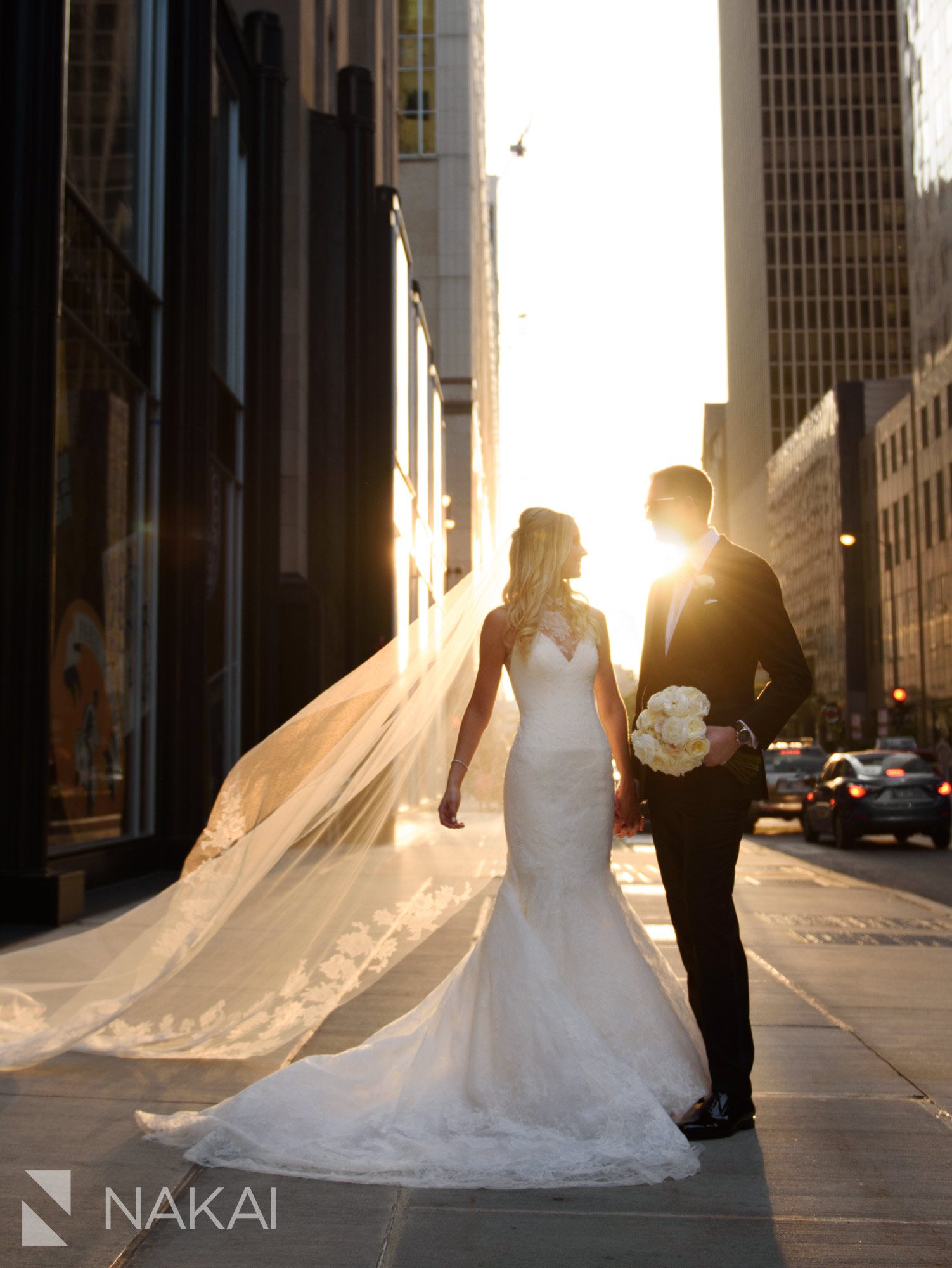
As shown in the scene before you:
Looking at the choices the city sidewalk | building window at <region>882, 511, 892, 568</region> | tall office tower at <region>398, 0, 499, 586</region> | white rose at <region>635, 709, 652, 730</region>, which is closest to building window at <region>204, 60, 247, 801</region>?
the city sidewalk

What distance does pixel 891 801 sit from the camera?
22578mm

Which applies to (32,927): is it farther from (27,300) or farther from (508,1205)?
(508,1205)

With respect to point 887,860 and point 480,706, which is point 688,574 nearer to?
point 480,706

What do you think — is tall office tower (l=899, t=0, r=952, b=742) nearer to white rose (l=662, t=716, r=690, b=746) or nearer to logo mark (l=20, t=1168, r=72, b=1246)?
white rose (l=662, t=716, r=690, b=746)

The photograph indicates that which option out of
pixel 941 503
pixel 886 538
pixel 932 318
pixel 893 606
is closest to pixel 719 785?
pixel 932 318

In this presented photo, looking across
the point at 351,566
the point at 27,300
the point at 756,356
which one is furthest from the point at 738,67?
the point at 27,300

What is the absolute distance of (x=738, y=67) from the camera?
146 meters

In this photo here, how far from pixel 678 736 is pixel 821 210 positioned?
449ft

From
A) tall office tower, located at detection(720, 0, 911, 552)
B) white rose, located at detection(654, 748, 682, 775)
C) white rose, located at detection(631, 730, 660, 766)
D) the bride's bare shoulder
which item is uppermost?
tall office tower, located at detection(720, 0, 911, 552)

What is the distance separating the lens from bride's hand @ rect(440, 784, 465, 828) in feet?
15.8

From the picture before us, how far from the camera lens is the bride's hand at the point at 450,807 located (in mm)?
4816

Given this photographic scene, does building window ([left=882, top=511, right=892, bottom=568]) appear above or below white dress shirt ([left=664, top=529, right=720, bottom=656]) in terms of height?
above

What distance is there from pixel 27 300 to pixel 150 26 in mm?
6257

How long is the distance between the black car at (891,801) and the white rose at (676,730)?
1907 cm
